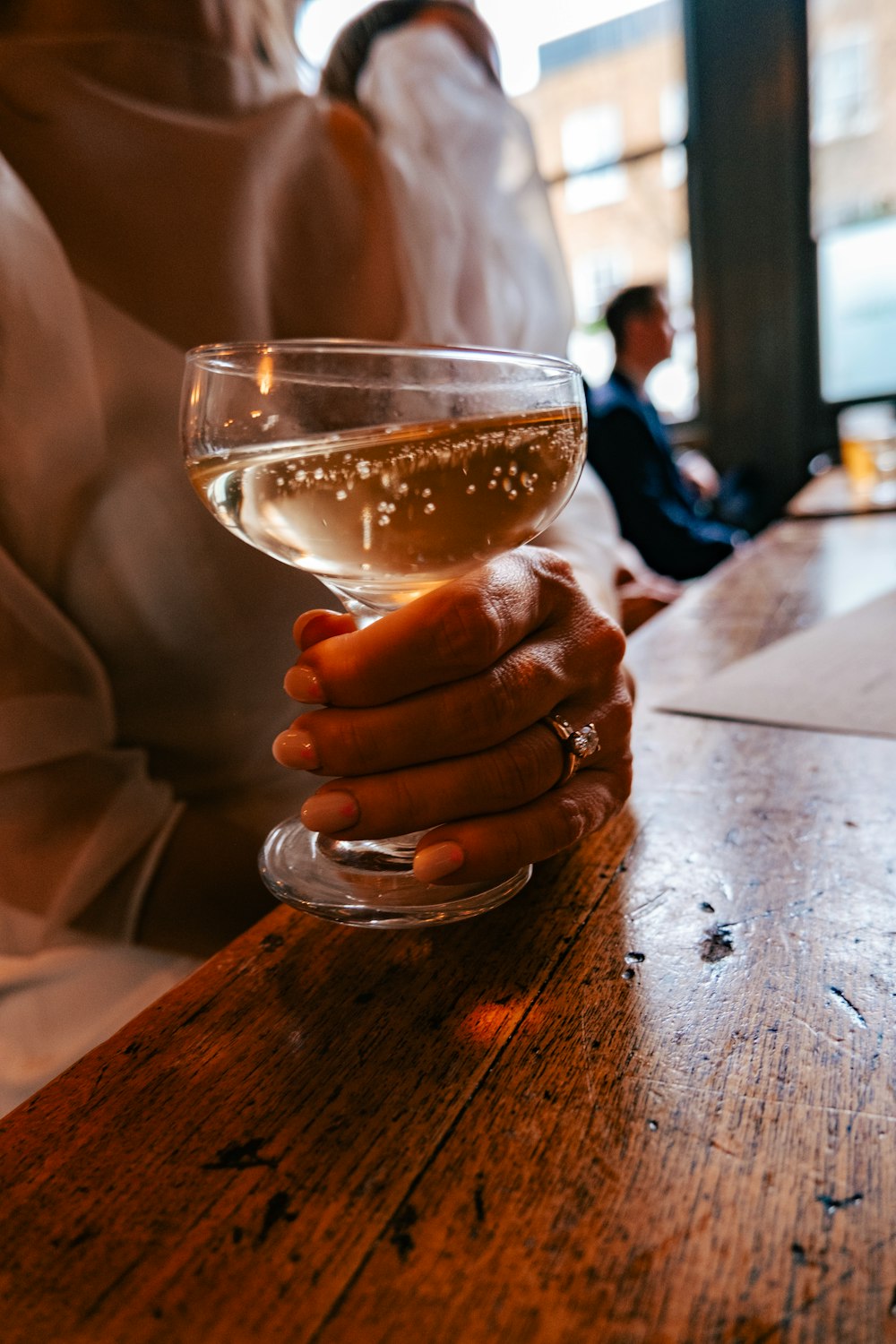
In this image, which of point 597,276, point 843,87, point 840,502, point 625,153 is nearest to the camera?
point 840,502

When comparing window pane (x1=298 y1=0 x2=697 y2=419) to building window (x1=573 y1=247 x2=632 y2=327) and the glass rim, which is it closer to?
building window (x1=573 y1=247 x2=632 y2=327)

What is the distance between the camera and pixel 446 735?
1.03 feet

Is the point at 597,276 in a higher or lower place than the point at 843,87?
lower

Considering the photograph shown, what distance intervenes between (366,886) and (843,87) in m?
4.27

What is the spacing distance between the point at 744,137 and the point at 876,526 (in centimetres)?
294

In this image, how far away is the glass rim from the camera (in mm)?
319

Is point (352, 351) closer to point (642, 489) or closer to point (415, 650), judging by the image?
point (415, 650)

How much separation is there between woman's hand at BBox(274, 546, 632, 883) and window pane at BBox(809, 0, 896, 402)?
399 cm

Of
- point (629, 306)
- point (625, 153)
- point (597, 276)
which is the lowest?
point (629, 306)

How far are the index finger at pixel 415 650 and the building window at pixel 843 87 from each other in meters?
4.13

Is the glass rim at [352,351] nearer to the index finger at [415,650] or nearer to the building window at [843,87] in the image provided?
the index finger at [415,650]

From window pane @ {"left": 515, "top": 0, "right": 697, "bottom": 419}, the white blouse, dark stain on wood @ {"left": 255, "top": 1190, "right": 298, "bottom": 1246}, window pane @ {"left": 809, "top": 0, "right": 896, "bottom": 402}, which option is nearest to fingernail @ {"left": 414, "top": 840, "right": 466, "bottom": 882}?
dark stain on wood @ {"left": 255, "top": 1190, "right": 298, "bottom": 1246}

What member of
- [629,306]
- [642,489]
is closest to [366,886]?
[642,489]

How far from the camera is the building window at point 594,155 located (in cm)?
389
